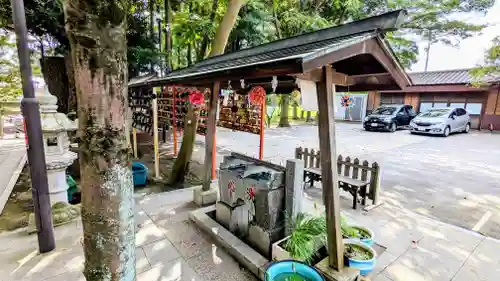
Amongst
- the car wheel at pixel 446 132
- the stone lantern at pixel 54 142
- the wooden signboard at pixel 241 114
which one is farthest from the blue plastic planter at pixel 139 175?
the car wheel at pixel 446 132

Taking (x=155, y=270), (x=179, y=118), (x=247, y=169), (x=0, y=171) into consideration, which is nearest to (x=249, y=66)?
(x=247, y=169)

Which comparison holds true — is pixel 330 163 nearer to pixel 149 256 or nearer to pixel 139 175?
pixel 149 256

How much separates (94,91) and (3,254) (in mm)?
3128

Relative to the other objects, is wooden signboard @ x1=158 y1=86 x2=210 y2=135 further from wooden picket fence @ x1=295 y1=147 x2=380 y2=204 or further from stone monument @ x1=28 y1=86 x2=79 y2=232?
wooden picket fence @ x1=295 y1=147 x2=380 y2=204

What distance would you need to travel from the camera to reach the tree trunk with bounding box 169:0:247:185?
5.39m

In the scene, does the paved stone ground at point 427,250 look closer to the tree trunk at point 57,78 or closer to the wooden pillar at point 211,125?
the wooden pillar at point 211,125

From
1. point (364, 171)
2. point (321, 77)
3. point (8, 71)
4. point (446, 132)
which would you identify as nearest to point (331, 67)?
point (321, 77)

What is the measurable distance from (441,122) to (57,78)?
17586mm

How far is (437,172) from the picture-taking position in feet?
22.8

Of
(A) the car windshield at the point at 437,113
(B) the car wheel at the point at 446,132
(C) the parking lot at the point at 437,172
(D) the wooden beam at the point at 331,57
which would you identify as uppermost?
(D) the wooden beam at the point at 331,57

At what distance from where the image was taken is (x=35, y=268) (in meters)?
2.60

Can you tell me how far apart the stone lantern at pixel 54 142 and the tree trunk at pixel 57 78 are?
4950mm

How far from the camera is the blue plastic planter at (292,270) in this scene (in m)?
2.18

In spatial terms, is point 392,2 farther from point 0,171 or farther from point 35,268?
point 0,171
